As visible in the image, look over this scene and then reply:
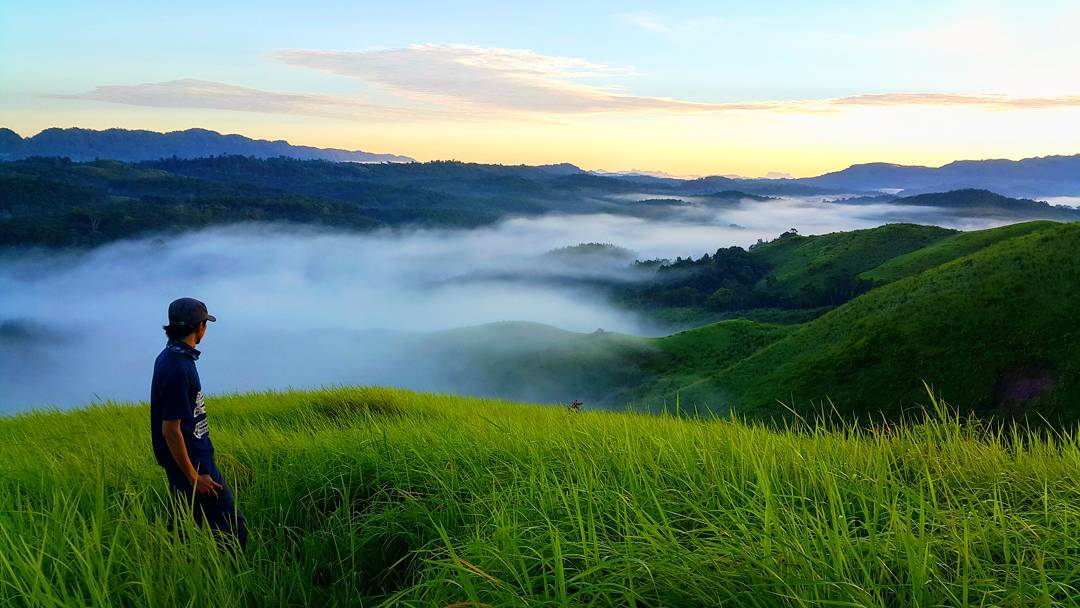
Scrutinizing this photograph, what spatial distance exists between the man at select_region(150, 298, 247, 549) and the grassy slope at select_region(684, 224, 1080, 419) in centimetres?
5942

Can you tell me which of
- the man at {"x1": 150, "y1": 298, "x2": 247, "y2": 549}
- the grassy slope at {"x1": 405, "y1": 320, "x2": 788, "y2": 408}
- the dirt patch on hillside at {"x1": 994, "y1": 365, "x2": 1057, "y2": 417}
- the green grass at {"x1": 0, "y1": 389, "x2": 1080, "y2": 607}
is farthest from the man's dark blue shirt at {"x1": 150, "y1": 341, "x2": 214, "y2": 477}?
the grassy slope at {"x1": 405, "y1": 320, "x2": 788, "y2": 408}

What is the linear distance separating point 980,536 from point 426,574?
4327 millimetres

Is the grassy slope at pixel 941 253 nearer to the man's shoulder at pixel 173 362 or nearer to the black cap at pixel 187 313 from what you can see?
the black cap at pixel 187 313

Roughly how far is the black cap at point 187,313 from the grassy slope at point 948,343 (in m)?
59.8

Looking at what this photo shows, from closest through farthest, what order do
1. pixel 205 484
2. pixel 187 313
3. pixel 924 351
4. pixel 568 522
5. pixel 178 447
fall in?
1. pixel 568 522
2. pixel 178 447
3. pixel 205 484
4. pixel 187 313
5. pixel 924 351

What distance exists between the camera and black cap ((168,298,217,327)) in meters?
6.48

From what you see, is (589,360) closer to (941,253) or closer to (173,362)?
(941,253)

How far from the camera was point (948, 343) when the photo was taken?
65.1 meters

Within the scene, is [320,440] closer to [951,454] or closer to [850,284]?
[951,454]

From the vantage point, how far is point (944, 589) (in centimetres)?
387

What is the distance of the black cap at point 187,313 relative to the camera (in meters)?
6.48

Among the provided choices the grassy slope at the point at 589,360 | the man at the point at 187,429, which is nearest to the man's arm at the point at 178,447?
the man at the point at 187,429

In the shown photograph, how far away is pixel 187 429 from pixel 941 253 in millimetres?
172935

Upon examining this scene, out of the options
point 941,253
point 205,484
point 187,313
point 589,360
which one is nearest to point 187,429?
point 205,484
